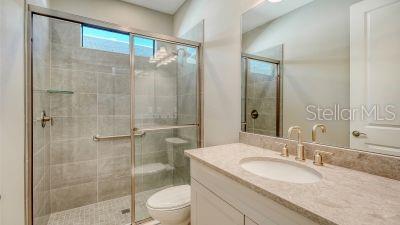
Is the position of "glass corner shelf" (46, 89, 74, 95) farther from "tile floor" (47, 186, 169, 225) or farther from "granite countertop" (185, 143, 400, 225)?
"granite countertop" (185, 143, 400, 225)

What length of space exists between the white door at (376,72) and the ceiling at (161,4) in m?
2.16

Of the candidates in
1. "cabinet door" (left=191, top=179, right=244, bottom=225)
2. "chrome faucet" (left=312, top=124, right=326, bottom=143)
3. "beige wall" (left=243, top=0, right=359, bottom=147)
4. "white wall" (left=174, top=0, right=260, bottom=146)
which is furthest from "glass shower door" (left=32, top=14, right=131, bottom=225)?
"chrome faucet" (left=312, top=124, right=326, bottom=143)

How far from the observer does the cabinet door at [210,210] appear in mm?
898

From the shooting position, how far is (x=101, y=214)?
2098 millimetres

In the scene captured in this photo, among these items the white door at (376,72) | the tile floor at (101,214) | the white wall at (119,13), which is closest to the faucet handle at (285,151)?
the white door at (376,72)

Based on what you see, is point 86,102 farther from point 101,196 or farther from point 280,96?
point 280,96

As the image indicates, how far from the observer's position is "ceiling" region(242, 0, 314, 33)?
1.29 m

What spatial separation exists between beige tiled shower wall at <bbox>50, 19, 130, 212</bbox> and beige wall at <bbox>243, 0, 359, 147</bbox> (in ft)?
6.37

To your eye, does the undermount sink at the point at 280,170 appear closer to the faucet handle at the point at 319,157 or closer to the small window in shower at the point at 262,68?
the faucet handle at the point at 319,157

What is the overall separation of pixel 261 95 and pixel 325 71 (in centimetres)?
51

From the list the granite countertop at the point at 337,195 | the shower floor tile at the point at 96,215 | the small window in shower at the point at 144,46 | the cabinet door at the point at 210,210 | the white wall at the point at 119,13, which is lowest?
the shower floor tile at the point at 96,215

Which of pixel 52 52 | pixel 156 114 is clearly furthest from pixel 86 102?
pixel 156 114
